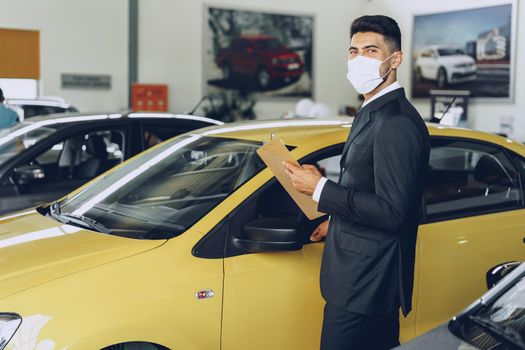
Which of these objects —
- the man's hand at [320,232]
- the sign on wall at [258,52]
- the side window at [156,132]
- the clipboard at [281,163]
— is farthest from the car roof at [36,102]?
the clipboard at [281,163]

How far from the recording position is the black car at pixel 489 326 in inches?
74.2

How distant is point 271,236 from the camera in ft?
8.13

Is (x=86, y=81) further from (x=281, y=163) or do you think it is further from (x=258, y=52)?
(x=281, y=163)

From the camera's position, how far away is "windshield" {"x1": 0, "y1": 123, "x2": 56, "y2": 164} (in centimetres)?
489

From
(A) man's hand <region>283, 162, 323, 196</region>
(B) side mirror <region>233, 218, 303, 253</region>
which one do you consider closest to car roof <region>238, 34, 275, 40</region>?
(B) side mirror <region>233, 218, 303, 253</region>

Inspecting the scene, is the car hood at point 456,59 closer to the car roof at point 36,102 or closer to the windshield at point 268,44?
the windshield at point 268,44

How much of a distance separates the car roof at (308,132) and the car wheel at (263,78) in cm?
1056

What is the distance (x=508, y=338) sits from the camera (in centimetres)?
187

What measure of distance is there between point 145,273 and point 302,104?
29.4ft

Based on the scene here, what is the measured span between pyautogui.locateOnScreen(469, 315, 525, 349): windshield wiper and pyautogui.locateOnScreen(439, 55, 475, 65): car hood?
11.3 m

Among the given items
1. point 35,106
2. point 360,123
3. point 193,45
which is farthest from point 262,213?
point 193,45

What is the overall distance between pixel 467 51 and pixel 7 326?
1173 cm

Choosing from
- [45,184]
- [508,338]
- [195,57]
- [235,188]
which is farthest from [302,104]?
[508,338]

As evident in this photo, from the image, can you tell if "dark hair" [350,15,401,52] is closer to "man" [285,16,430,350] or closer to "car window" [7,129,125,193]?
"man" [285,16,430,350]
